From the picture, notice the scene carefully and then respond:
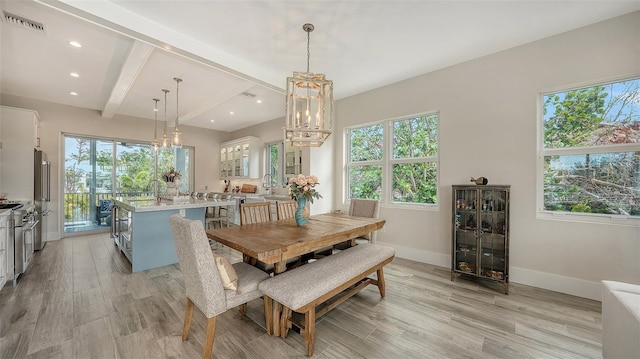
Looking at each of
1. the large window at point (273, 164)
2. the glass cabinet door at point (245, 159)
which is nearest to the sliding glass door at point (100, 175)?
the glass cabinet door at point (245, 159)

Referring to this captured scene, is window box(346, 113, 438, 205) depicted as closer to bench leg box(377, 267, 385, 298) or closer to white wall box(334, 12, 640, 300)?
white wall box(334, 12, 640, 300)

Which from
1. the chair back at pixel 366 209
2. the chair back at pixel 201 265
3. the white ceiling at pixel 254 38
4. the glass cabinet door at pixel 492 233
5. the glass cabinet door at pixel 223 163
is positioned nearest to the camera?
the chair back at pixel 201 265

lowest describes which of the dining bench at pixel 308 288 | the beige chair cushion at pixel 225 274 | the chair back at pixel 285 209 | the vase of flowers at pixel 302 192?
the dining bench at pixel 308 288

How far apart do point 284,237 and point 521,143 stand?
3.11 metres

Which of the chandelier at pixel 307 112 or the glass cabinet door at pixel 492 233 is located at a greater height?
the chandelier at pixel 307 112

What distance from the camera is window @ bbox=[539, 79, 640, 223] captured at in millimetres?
2553

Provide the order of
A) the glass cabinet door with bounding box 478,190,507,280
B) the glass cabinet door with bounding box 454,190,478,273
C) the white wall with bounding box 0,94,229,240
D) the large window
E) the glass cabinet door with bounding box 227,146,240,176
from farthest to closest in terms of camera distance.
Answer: the glass cabinet door with bounding box 227,146,240,176
the large window
the white wall with bounding box 0,94,229,240
the glass cabinet door with bounding box 454,190,478,273
the glass cabinet door with bounding box 478,190,507,280

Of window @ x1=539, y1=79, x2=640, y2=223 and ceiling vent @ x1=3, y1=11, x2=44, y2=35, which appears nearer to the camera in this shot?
ceiling vent @ x1=3, y1=11, x2=44, y2=35

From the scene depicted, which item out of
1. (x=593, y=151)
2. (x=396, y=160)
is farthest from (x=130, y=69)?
(x=593, y=151)

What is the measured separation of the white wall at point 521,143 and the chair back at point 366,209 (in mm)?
846

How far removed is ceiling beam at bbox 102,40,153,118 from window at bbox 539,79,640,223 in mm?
4853

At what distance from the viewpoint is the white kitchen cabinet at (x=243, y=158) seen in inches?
262

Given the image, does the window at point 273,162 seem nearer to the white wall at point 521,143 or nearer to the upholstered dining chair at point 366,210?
the upholstered dining chair at point 366,210

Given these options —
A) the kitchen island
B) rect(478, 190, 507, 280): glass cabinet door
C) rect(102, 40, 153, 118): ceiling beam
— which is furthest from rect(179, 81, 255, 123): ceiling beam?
rect(478, 190, 507, 280): glass cabinet door
